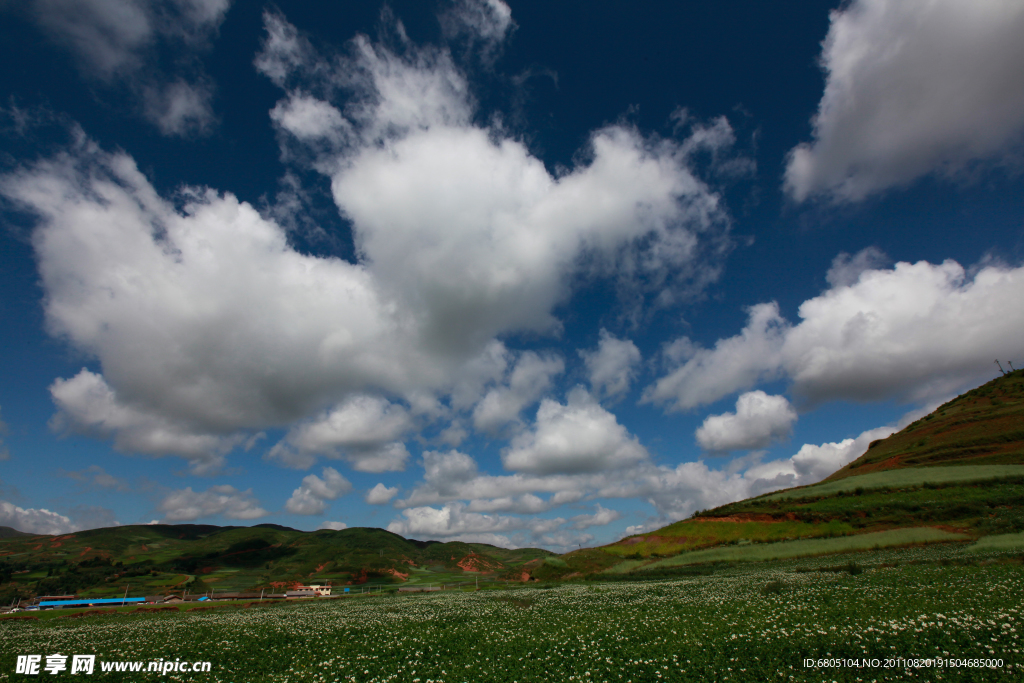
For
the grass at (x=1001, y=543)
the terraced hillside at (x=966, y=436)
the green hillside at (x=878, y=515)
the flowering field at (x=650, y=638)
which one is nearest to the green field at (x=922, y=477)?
the green hillside at (x=878, y=515)

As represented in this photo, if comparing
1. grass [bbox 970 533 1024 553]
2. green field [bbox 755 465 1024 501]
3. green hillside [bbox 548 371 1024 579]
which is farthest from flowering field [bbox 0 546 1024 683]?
green field [bbox 755 465 1024 501]

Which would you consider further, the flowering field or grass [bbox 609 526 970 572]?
grass [bbox 609 526 970 572]

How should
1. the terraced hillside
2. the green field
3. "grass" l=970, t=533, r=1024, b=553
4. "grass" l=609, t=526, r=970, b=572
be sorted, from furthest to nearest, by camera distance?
the terraced hillside
the green field
"grass" l=609, t=526, r=970, b=572
"grass" l=970, t=533, r=1024, b=553

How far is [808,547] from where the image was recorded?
196ft

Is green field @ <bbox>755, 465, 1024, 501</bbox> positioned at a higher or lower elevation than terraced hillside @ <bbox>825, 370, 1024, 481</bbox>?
lower

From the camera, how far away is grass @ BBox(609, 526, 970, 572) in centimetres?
5297

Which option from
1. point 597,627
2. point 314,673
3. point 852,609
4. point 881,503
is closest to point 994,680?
point 852,609

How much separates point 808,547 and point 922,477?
45576 mm

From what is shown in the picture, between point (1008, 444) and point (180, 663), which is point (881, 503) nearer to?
point (1008, 444)

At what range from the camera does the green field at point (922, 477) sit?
239 ft

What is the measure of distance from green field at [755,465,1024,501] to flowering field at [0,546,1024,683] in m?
64.5

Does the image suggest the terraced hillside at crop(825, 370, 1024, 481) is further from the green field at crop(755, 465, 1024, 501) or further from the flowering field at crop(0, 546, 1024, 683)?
the flowering field at crop(0, 546, 1024, 683)

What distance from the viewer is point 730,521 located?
85.7 meters

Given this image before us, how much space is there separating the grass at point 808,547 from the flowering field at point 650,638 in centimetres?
2910
